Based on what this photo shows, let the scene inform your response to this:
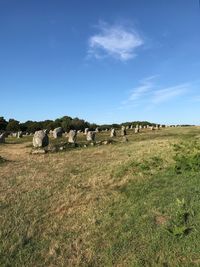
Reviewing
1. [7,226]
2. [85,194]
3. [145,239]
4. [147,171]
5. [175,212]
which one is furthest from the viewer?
[147,171]

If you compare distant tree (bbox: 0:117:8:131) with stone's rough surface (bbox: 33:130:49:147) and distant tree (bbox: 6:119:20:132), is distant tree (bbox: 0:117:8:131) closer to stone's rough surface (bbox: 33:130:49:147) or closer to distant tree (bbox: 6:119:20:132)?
distant tree (bbox: 6:119:20:132)

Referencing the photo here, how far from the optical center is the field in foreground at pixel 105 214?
11.1 metres

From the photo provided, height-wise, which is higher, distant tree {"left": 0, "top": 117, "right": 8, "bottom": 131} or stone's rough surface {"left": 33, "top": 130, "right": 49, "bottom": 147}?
distant tree {"left": 0, "top": 117, "right": 8, "bottom": 131}

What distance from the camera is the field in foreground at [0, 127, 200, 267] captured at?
1106 cm

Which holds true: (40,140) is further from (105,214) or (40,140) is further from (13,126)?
(13,126)

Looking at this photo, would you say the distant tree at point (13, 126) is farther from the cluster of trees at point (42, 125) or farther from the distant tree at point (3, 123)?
the distant tree at point (3, 123)

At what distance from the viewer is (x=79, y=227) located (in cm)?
1302

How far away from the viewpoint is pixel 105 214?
13.6 metres

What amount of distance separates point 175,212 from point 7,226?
5572mm

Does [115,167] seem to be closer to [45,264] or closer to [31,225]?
[31,225]

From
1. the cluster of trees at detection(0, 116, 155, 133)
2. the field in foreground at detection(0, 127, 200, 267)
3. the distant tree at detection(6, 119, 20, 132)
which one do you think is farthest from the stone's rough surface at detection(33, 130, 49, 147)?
the distant tree at detection(6, 119, 20, 132)

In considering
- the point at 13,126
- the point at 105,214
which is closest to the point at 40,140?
the point at 105,214

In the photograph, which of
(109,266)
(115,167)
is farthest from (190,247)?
(115,167)

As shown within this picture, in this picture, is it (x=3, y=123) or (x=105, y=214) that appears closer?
(x=105, y=214)
